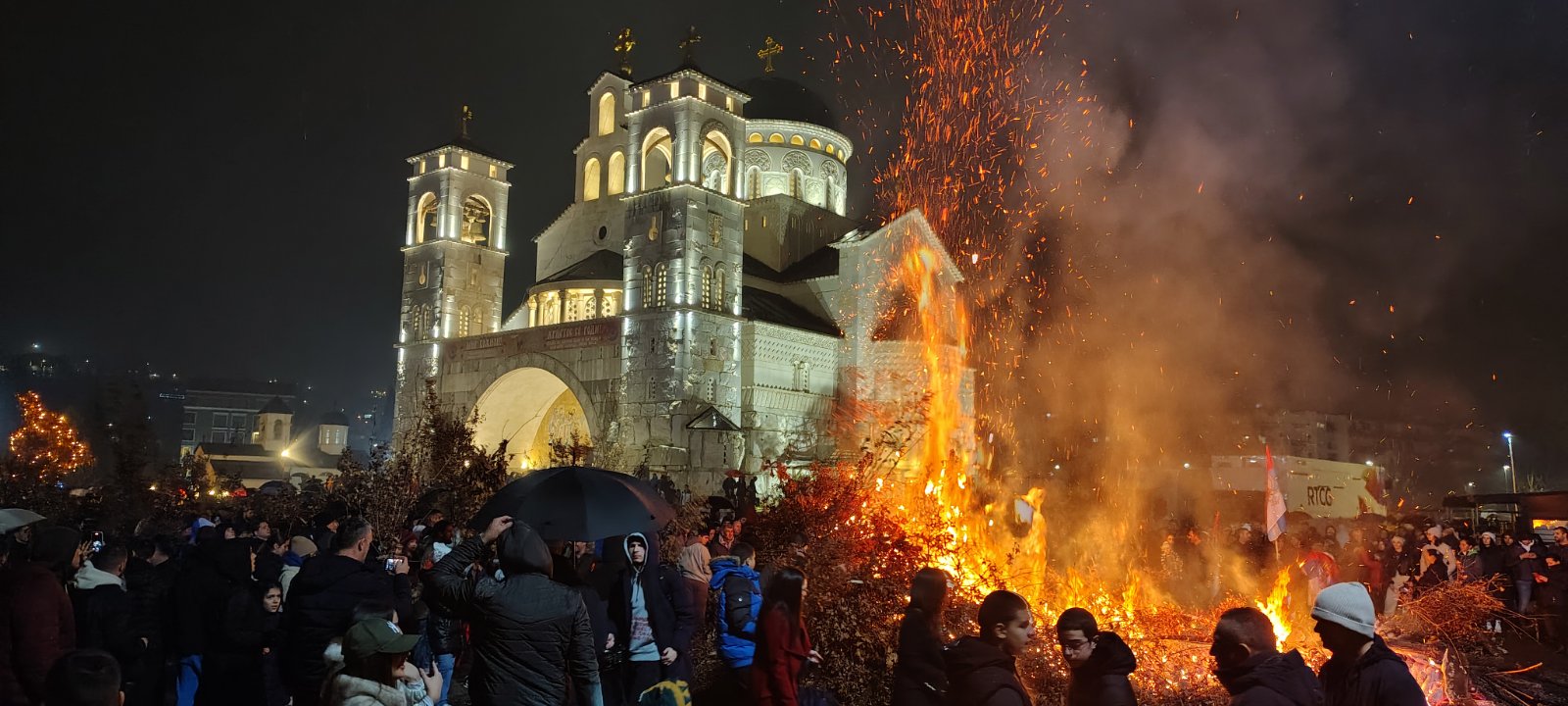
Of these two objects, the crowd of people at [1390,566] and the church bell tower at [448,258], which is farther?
the church bell tower at [448,258]

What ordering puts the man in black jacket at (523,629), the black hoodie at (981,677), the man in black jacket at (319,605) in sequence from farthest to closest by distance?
the man in black jacket at (319,605), the man in black jacket at (523,629), the black hoodie at (981,677)

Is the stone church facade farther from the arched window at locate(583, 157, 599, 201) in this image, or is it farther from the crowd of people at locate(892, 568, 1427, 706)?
the crowd of people at locate(892, 568, 1427, 706)

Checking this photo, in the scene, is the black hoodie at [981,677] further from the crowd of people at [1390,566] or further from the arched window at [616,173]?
the arched window at [616,173]

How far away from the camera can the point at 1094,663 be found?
159 inches

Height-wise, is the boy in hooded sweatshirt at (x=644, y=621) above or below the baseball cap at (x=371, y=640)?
below

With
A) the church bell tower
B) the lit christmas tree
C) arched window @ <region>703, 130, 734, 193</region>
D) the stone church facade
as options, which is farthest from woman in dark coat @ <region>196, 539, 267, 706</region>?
the lit christmas tree

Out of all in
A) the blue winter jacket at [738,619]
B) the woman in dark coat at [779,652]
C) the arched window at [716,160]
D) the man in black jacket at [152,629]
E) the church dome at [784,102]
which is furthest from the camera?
the church dome at [784,102]

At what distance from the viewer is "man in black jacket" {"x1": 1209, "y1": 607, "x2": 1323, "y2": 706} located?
364 centimetres

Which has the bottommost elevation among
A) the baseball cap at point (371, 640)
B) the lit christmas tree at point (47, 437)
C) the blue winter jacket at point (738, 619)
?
the blue winter jacket at point (738, 619)

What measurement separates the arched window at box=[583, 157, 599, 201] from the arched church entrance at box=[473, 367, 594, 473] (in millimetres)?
8812

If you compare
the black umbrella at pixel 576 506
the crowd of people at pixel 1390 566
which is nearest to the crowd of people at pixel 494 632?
the black umbrella at pixel 576 506

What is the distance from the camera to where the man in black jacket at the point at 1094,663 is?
394 cm

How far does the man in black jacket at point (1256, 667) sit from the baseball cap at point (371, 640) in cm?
326

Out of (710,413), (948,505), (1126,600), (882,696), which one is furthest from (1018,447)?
(882,696)
